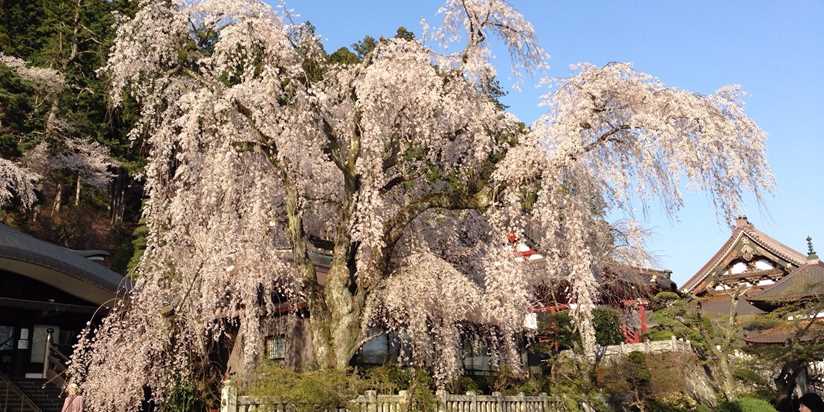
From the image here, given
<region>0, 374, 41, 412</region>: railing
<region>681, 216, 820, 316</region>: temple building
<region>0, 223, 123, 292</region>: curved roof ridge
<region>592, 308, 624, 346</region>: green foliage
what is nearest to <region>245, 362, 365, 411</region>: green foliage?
<region>0, 223, 123, 292</region>: curved roof ridge

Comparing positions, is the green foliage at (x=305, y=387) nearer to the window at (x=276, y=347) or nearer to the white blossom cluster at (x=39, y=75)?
the window at (x=276, y=347)

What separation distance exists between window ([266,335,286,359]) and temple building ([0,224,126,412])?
4023 mm

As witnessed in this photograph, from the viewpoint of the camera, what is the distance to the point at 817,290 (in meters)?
22.6

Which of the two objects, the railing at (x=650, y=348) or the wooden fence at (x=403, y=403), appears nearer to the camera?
the wooden fence at (x=403, y=403)

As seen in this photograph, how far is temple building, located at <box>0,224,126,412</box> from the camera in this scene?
17219 millimetres

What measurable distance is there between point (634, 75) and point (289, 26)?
286 inches

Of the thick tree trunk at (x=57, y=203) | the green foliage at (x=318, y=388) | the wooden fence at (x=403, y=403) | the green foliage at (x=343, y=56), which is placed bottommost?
the wooden fence at (x=403, y=403)

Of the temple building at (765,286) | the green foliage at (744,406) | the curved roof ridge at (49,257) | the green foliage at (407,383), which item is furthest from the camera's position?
the temple building at (765,286)

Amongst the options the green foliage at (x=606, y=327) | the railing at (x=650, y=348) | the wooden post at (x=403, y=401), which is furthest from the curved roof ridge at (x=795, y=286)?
the wooden post at (x=403, y=401)

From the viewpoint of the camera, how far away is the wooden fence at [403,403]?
990 centimetres

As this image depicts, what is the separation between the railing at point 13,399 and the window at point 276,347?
589cm

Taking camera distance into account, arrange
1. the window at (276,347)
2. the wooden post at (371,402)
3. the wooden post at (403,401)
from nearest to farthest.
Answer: the wooden post at (371,402)
the wooden post at (403,401)
the window at (276,347)

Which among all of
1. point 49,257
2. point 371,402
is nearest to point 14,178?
point 49,257

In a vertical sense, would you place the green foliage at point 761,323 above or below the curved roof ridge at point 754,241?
below
